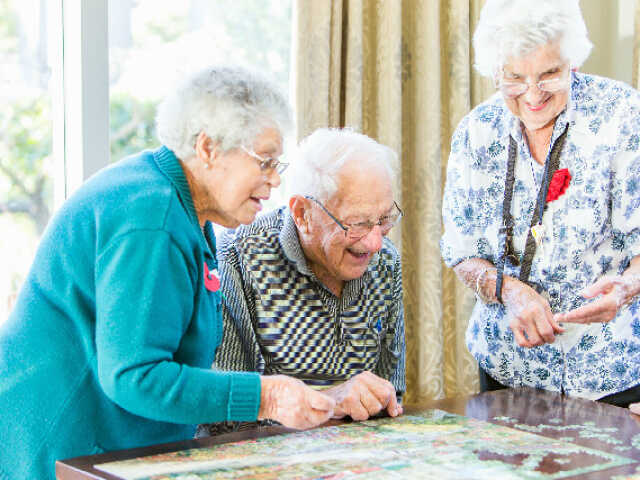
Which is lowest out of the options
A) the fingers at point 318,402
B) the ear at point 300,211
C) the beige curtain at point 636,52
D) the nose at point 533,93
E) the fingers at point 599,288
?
the fingers at point 318,402

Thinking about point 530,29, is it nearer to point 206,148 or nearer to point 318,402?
point 206,148

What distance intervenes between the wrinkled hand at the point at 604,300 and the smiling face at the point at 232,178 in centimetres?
82

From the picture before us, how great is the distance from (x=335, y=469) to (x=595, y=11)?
320 centimetres

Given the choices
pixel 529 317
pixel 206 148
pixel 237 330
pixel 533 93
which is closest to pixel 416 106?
pixel 533 93

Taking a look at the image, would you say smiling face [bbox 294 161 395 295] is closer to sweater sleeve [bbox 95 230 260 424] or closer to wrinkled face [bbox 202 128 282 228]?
wrinkled face [bbox 202 128 282 228]

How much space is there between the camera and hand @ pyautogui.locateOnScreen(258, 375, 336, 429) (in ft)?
4.75

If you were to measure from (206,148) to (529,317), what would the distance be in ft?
3.14

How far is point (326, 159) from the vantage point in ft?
6.59

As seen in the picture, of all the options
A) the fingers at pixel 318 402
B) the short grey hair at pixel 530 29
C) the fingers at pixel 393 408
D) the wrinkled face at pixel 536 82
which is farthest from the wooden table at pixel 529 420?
the short grey hair at pixel 530 29

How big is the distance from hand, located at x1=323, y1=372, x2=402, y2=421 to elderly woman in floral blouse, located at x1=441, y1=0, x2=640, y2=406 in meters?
0.47

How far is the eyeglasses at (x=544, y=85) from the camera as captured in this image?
80.1 inches

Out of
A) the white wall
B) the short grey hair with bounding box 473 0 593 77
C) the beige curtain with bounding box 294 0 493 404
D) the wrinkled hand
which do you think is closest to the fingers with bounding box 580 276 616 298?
the wrinkled hand

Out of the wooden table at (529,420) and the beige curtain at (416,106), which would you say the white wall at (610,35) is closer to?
the beige curtain at (416,106)

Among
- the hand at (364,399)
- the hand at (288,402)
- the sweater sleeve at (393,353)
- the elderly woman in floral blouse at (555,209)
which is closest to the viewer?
the hand at (288,402)
